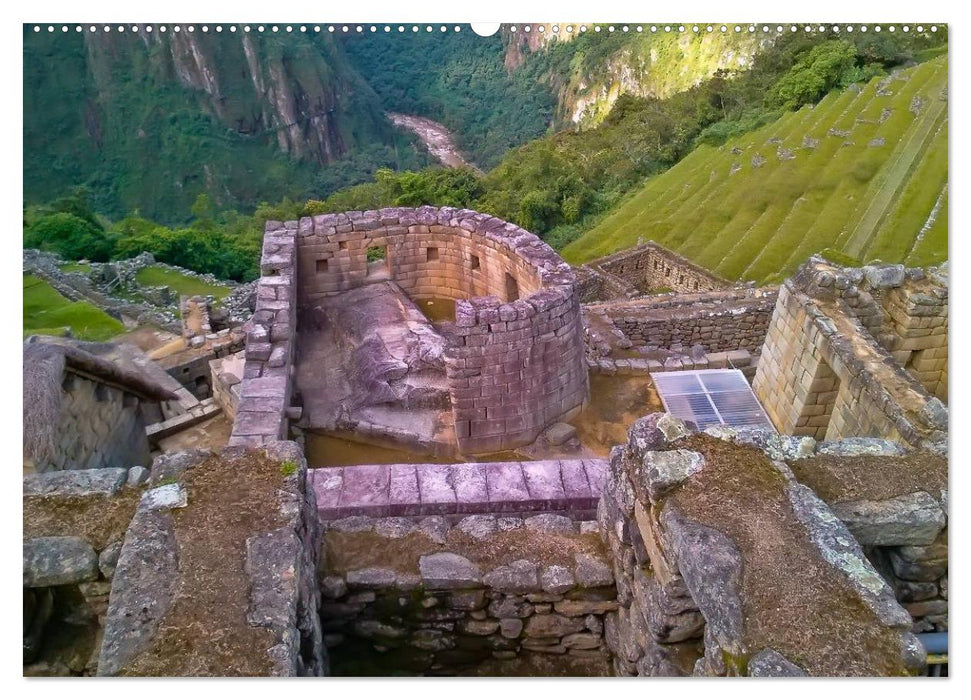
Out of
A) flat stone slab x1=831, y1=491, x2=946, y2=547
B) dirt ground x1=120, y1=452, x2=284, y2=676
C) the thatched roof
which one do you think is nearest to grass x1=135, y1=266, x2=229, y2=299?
the thatched roof

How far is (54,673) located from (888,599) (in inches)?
199

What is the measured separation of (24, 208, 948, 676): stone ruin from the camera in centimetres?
415

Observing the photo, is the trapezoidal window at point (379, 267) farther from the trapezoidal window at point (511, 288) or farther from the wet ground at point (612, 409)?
the wet ground at point (612, 409)

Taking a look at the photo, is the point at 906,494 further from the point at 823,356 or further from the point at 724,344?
the point at 724,344

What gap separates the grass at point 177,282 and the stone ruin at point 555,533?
91.2 ft

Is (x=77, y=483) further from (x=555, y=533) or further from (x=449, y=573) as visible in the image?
(x=555, y=533)

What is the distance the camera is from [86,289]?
3158 centimetres

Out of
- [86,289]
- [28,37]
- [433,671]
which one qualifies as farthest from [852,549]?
[86,289]

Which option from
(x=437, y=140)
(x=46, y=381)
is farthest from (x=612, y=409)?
(x=437, y=140)

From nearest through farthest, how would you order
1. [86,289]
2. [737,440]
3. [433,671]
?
[737,440]
[433,671]
[86,289]

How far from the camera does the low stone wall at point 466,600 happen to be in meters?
5.80

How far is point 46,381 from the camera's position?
22.4 ft

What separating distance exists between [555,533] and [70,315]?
23896 millimetres

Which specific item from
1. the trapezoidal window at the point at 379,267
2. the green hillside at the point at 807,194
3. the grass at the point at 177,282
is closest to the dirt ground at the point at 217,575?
the trapezoidal window at the point at 379,267
